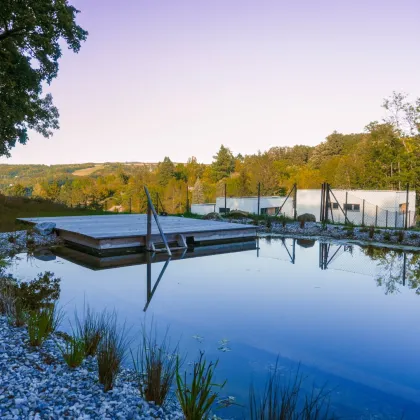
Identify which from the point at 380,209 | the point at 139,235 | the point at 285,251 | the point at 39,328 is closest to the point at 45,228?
the point at 139,235

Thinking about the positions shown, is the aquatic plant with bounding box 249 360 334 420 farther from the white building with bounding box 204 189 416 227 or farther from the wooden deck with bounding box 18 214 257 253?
the white building with bounding box 204 189 416 227

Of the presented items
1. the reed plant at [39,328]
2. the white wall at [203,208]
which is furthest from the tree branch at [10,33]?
the white wall at [203,208]

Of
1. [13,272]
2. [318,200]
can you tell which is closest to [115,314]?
[13,272]

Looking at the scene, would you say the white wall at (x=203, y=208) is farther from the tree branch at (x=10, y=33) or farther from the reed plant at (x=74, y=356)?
the reed plant at (x=74, y=356)

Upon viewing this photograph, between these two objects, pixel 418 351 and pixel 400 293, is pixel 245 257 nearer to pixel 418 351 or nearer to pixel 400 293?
pixel 400 293

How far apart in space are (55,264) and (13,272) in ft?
2.97

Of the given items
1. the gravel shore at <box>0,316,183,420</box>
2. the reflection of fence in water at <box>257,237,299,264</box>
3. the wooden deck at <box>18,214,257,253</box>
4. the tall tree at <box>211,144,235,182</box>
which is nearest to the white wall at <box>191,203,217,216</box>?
the wooden deck at <box>18,214,257,253</box>

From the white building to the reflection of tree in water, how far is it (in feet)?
28.4

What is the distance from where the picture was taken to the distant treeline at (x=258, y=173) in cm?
2681

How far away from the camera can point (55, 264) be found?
6949 mm

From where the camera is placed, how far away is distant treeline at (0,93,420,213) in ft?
88.0

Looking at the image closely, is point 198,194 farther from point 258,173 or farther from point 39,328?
point 39,328

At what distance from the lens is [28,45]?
9531 millimetres

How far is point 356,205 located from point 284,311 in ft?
54.2
